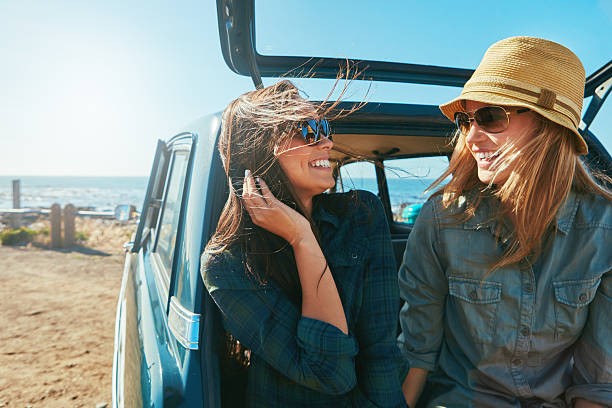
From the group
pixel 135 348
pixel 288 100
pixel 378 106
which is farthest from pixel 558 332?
pixel 135 348

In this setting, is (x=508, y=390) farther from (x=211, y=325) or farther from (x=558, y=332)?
(x=211, y=325)

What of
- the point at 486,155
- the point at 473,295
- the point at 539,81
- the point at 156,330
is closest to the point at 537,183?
the point at 486,155

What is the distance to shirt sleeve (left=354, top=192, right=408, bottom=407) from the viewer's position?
1.30 meters

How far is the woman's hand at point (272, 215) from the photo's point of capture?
49.9 inches

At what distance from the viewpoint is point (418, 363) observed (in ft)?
5.13

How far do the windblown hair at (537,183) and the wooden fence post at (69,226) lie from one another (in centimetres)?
1073

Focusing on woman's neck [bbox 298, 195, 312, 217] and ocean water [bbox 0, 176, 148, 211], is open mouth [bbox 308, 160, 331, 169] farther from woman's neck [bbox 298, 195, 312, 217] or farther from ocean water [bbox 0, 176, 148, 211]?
ocean water [bbox 0, 176, 148, 211]

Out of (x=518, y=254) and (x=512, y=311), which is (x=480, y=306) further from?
(x=518, y=254)

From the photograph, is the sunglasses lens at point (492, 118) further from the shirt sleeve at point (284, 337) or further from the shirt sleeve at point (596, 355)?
→ the shirt sleeve at point (284, 337)

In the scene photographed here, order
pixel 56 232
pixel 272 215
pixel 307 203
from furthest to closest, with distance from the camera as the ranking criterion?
pixel 56 232
pixel 307 203
pixel 272 215

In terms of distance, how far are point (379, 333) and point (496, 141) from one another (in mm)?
806

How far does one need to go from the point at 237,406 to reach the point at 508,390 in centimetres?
101

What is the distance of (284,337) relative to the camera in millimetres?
1163

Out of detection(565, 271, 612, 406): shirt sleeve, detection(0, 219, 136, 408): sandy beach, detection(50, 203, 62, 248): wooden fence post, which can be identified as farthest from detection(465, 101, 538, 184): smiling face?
detection(50, 203, 62, 248): wooden fence post
